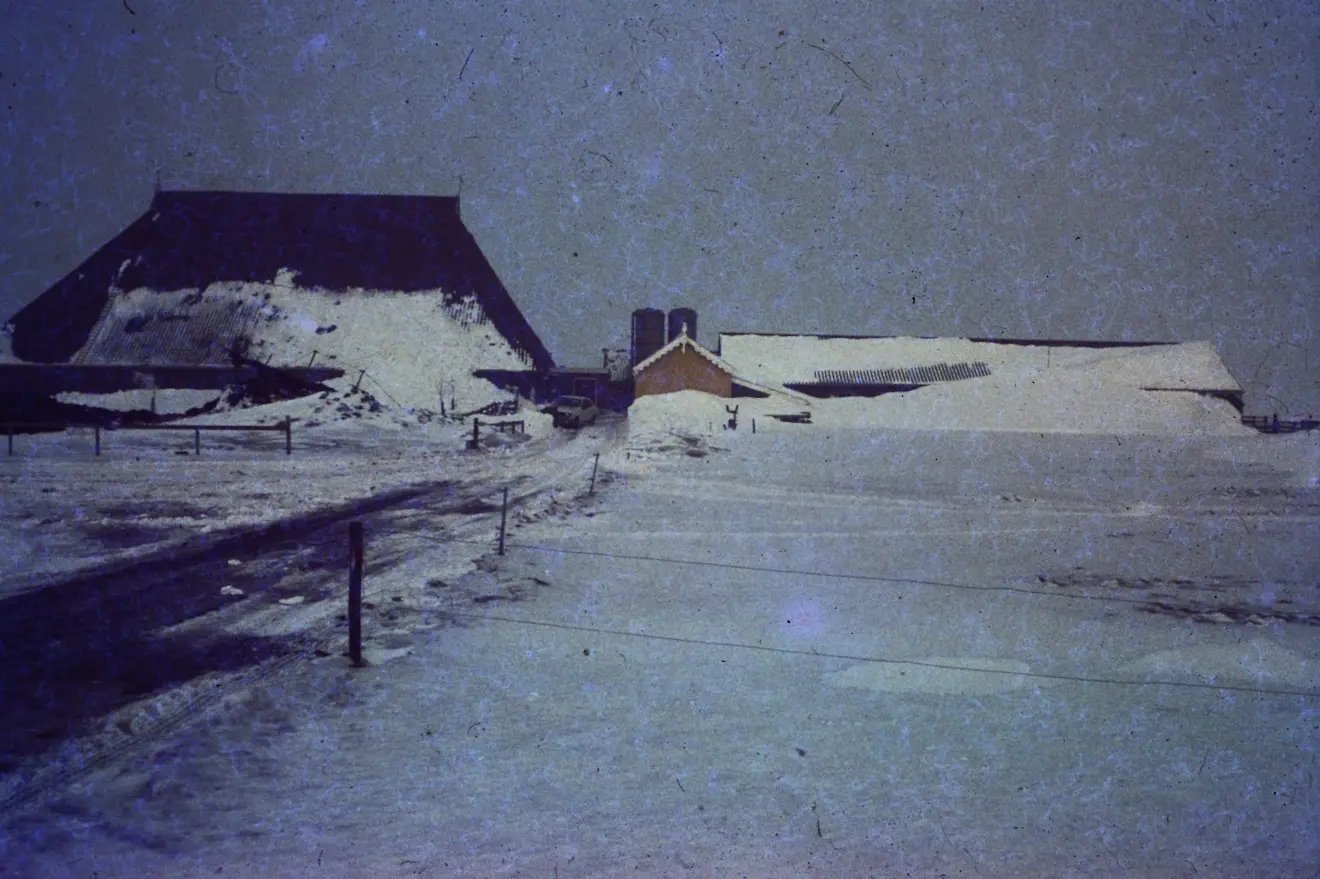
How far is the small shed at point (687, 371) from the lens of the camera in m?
46.7

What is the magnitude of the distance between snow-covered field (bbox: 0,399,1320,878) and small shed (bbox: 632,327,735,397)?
3218 cm

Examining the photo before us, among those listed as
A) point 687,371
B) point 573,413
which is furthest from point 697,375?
point 573,413

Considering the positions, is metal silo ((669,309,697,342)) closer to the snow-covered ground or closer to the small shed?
the small shed

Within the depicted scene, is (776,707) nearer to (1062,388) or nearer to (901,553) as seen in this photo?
(901,553)

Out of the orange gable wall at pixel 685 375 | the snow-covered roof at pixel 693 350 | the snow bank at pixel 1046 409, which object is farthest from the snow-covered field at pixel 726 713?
the snow-covered roof at pixel 693 350

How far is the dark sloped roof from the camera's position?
47.5 m

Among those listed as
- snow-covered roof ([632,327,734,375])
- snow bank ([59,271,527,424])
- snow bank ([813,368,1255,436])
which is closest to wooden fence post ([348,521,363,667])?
snow bank ([813,368,1255,436])

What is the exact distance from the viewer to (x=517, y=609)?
9469mm

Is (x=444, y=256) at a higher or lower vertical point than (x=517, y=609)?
higher

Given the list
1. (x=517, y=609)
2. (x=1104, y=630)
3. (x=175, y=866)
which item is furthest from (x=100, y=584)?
(x=1104, y=630)

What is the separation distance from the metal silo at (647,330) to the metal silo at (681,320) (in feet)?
2.21

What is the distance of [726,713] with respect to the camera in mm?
6840

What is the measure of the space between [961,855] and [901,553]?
797cm

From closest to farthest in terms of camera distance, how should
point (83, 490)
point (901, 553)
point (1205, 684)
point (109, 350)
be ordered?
point (1205, 684), point (901, 553), point (83, 490), point (109, 350)
